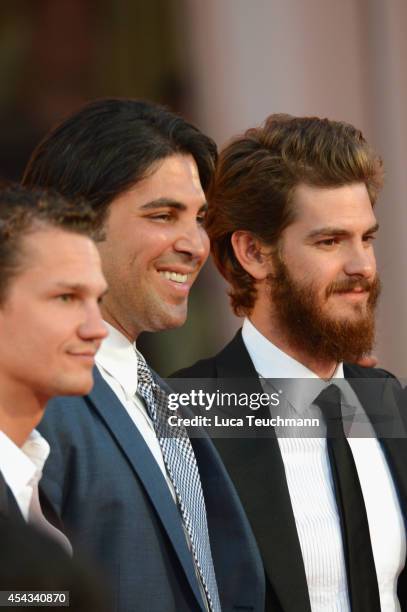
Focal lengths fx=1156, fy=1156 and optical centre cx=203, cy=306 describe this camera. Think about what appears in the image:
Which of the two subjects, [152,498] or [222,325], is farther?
[222,325]

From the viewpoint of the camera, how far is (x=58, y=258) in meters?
1.55

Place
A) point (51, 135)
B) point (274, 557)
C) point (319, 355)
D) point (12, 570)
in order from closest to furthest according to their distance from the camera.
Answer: point (12, 570) < point (51, 135) < point (274, 557) < point (319, 355)

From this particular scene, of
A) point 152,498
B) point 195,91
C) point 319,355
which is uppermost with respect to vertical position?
point 195,91

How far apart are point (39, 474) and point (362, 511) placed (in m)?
0.85

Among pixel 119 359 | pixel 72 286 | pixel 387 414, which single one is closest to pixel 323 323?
pixel 387 414

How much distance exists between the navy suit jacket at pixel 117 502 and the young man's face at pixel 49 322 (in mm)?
238

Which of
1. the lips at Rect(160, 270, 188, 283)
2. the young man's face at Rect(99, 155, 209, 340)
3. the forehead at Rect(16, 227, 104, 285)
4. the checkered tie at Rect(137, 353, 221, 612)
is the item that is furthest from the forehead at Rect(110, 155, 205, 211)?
the forehead at Rect(16, 227, 104, 285)

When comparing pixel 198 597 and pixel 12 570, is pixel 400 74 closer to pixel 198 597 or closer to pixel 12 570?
pixel 198 597

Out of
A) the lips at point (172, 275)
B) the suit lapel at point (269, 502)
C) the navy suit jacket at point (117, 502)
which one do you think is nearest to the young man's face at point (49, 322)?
the navy suit jacket at point (117, 502)

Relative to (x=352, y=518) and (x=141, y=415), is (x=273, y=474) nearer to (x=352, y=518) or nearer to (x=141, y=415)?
(x=352, y=518)

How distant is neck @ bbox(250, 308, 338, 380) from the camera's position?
245cm

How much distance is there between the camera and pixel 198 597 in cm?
184

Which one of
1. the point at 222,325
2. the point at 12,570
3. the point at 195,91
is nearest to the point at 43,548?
the point at 12,570

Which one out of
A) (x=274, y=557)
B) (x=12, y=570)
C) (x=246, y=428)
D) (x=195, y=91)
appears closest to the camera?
(x=12, y=570)
